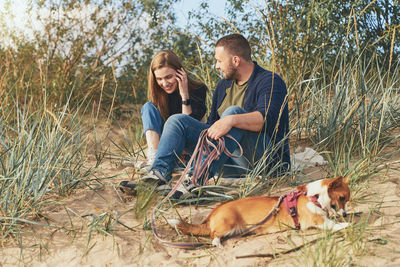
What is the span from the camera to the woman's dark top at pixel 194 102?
145 inches

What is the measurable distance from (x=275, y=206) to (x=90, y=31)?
502 centimetres

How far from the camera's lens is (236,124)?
108 inches

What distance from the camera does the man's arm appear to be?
105 inches

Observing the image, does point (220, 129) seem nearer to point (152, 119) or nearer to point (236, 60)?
point (236, 60)

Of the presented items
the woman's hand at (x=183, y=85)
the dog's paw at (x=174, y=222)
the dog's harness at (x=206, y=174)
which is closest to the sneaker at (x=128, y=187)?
the dog's harness at (x=206, y=174)

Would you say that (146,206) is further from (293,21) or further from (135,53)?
(135,53)

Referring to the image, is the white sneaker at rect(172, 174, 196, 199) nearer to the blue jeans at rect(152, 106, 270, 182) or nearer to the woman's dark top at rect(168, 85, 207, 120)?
→ the blue jeans at rect(152, 106, 270, 182)

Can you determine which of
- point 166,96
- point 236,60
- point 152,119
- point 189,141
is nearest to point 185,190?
point 189,141

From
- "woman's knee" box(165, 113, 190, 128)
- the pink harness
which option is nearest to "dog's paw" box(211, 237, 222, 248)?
the pink harness

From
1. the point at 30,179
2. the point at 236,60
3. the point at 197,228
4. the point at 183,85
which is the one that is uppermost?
the point at 236,60

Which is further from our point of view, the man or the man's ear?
the man's ear

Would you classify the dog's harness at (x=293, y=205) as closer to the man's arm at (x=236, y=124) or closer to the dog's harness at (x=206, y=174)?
the dog's harness at (x=206, y=174)

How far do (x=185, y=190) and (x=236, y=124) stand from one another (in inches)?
23.0

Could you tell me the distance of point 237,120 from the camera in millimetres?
2738
